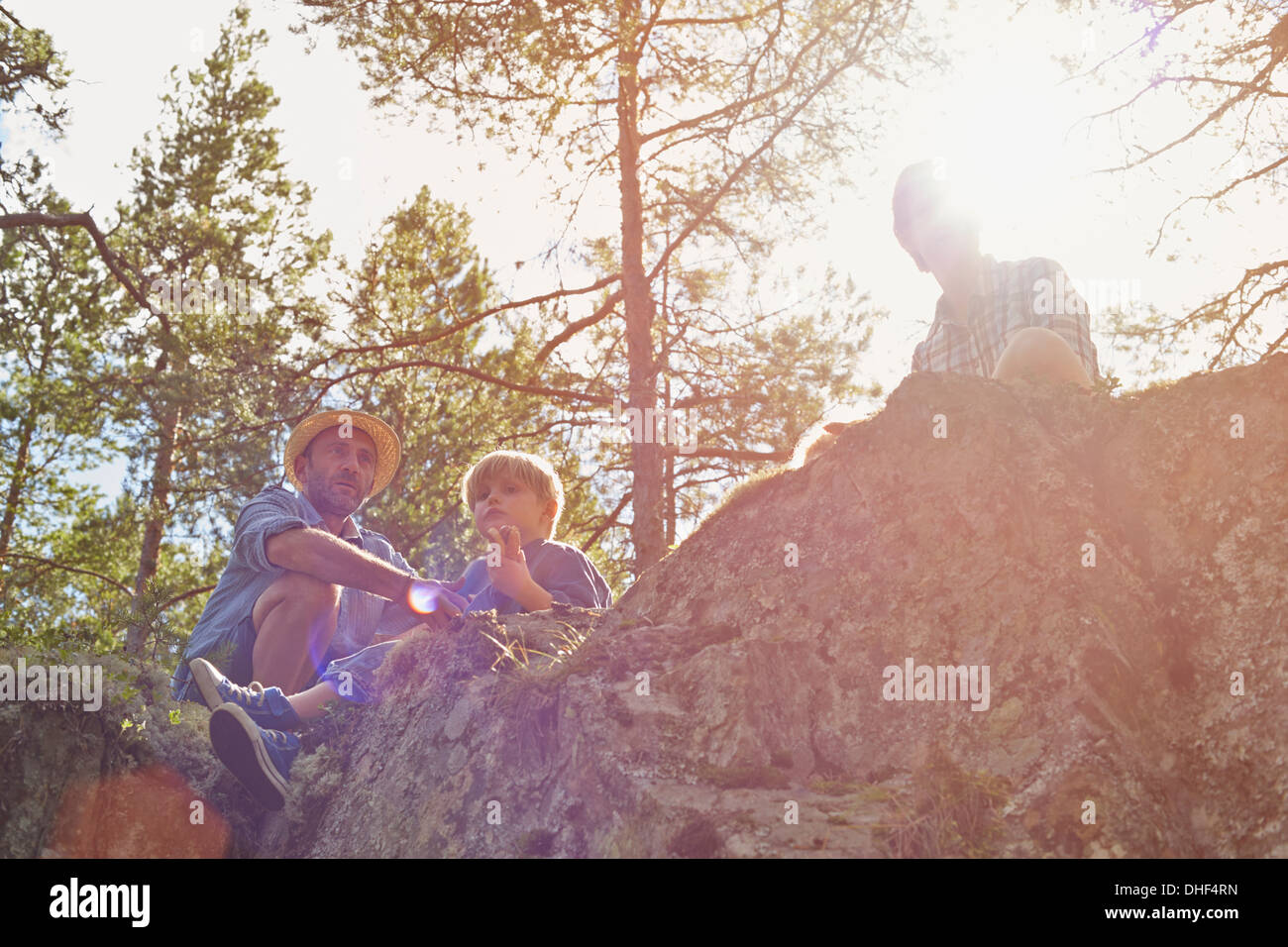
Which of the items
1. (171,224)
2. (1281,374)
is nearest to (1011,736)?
(1281,374)

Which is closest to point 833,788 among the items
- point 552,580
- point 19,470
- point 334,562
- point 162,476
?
point 552,580

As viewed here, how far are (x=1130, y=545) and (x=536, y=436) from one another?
7.70 meters

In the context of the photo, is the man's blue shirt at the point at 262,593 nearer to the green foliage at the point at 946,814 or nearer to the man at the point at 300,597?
the man at the point at 300,597

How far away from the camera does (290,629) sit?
13.4 feet

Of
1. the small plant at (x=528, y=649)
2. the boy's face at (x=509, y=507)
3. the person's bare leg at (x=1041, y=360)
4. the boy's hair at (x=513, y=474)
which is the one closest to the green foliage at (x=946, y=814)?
the small plant at (x=528, y=649)

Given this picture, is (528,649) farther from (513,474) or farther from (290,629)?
(513,474)

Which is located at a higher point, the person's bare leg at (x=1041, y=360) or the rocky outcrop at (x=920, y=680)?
the person's bare leg at (x=1041, y=360)

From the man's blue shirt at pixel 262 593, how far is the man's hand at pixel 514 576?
1.29ft

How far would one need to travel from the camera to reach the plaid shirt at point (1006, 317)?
3.85 meters

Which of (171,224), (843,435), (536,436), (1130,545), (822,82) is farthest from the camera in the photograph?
(171,224)

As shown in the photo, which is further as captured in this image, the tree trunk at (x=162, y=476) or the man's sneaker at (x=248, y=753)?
the tree trunk at (x=162, y=476)

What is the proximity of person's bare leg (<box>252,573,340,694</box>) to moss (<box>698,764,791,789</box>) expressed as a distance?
7.38 feet
